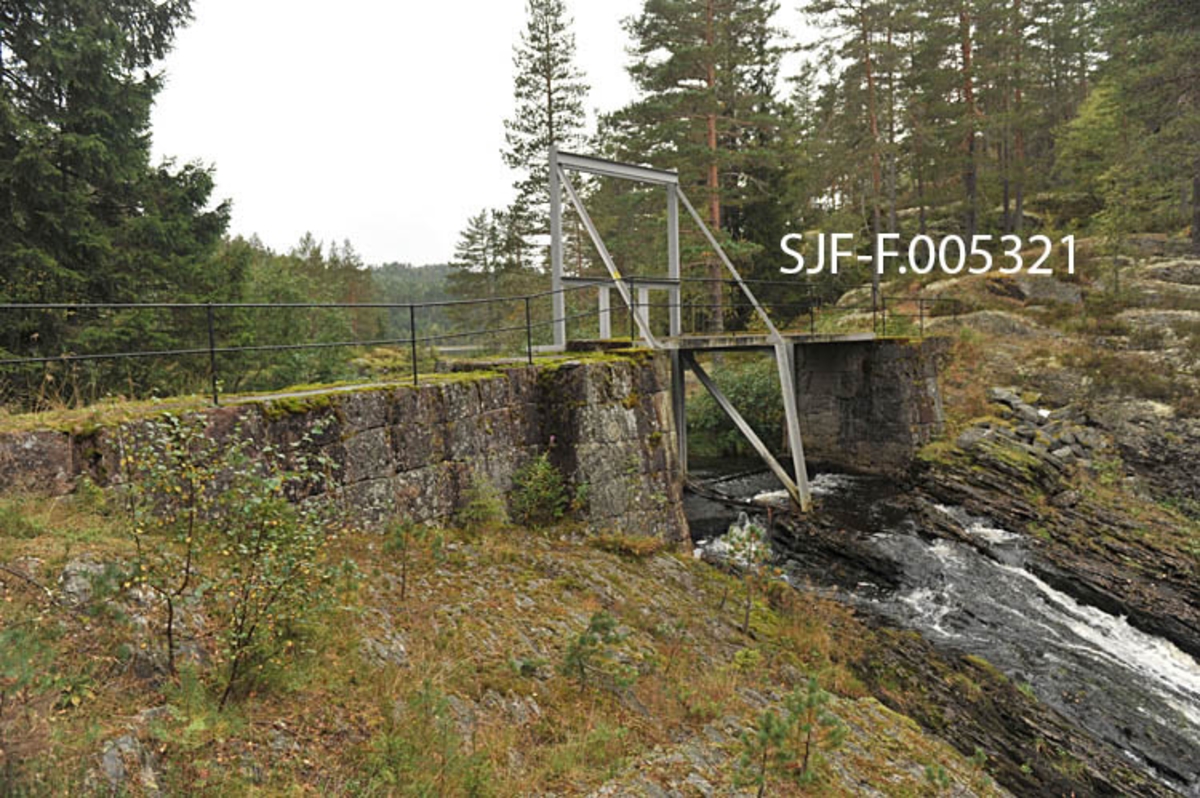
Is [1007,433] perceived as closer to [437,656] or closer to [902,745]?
[902,745]

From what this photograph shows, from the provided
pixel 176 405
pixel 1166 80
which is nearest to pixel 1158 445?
pixel 1166 80

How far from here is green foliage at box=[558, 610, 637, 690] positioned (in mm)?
5672

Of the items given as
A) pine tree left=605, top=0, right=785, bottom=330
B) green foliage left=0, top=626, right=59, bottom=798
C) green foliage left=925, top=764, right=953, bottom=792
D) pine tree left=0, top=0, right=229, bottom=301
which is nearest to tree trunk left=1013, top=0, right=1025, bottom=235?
pine tree left=605, top=0, right=785, bottom=330

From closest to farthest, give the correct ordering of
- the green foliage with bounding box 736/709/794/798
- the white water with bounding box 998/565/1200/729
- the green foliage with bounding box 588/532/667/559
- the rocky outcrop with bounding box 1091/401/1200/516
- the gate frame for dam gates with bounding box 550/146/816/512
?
the green foliage with bounding box 736/709/794/798, the white water with bounding box 998/565/1200/729, the green foliage with bounding box 588/532/667/559, the gate frame for dam gates with bounding box 550/146/816/512, the rocky outcrop with bounding box 1091/401/1200/516

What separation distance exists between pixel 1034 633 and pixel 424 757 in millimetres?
9013

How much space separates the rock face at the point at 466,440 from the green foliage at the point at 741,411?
1078 cm

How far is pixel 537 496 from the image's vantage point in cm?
891

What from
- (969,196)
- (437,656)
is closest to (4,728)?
(437,656)

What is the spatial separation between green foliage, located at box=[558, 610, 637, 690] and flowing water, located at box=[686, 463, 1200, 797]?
551 centimetres

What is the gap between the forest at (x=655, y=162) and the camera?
34.9ft

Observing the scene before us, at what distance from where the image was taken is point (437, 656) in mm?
5336

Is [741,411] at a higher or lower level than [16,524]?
lower

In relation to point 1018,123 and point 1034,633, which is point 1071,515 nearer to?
point 1034,633

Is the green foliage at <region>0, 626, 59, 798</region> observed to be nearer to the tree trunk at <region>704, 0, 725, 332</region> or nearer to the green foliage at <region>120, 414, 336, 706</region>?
the green foliage at <region>120, 414, 336, 706</region>
